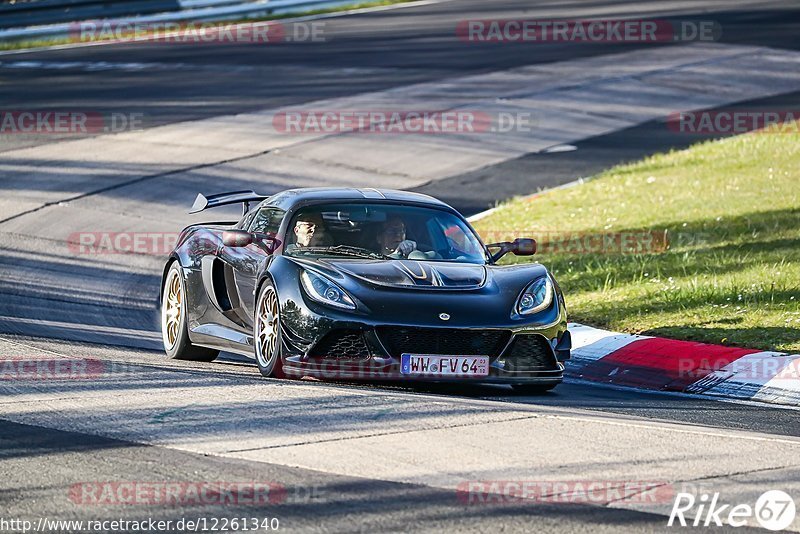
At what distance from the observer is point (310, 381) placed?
8898 millimetres

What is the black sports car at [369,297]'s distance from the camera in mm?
8562

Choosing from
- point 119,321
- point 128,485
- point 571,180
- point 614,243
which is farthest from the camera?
point 571,180

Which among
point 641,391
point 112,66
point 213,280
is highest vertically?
point 112,66

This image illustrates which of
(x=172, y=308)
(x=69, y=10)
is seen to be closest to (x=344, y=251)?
(x=172, y=308)

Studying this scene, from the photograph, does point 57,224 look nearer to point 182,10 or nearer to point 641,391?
point 641,391

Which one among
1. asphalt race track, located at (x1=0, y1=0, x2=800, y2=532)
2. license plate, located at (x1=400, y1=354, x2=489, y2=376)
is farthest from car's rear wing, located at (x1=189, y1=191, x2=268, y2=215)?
license plate, located at (x1=400, y1=354, x2=489, y2=376)

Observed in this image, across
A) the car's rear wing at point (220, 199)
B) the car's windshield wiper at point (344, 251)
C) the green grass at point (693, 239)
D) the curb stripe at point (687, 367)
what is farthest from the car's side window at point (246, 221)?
the green grass at point (693, 239)

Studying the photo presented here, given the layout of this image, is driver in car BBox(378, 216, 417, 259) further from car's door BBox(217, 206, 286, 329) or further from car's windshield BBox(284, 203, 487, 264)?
car's door BBox(217, 206, 286, 329)

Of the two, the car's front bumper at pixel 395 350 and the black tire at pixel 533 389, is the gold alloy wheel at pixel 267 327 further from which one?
the black tire at pixel 533 389

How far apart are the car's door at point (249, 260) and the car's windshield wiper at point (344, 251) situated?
0.26 m

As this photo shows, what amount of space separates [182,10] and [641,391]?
2669 centimetres

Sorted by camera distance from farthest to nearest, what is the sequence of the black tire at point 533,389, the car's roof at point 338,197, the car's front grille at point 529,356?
1. the car's roof at point 338,197
2. the black tire at point 533,389
3. the car's front grille at point 529,356

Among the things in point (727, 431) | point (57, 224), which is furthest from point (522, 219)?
point (727, 431)

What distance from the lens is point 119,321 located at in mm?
12461
